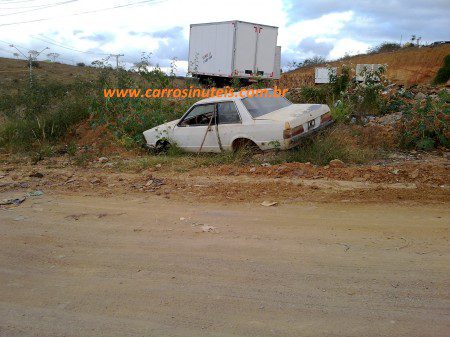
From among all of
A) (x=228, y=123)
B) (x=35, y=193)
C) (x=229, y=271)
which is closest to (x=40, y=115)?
(x=35, y=193)

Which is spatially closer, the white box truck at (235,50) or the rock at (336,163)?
the rock at (336,163)

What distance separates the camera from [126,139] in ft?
36.1

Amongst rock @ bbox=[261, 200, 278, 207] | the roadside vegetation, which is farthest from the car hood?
rock @ bbox=[261, 200, 278, 207]

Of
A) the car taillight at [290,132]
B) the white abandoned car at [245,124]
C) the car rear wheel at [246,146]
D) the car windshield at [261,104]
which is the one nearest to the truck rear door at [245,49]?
the white abandoned car at [245,124]

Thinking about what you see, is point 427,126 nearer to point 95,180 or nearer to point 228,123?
point 228,123

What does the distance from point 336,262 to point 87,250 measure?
2.58m

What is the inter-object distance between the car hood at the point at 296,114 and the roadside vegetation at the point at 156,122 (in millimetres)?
433

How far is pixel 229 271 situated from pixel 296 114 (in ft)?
16.2

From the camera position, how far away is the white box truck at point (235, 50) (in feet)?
61.3

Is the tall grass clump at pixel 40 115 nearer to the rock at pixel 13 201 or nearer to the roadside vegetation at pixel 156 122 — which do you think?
the roadside vegetation at pixel 156 122

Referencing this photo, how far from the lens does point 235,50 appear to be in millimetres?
18625

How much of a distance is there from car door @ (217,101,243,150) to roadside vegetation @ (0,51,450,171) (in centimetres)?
34

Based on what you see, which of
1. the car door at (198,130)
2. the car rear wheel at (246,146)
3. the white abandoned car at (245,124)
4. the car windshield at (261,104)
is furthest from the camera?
the car door at (198,130)

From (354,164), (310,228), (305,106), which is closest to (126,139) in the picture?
(305,106)
